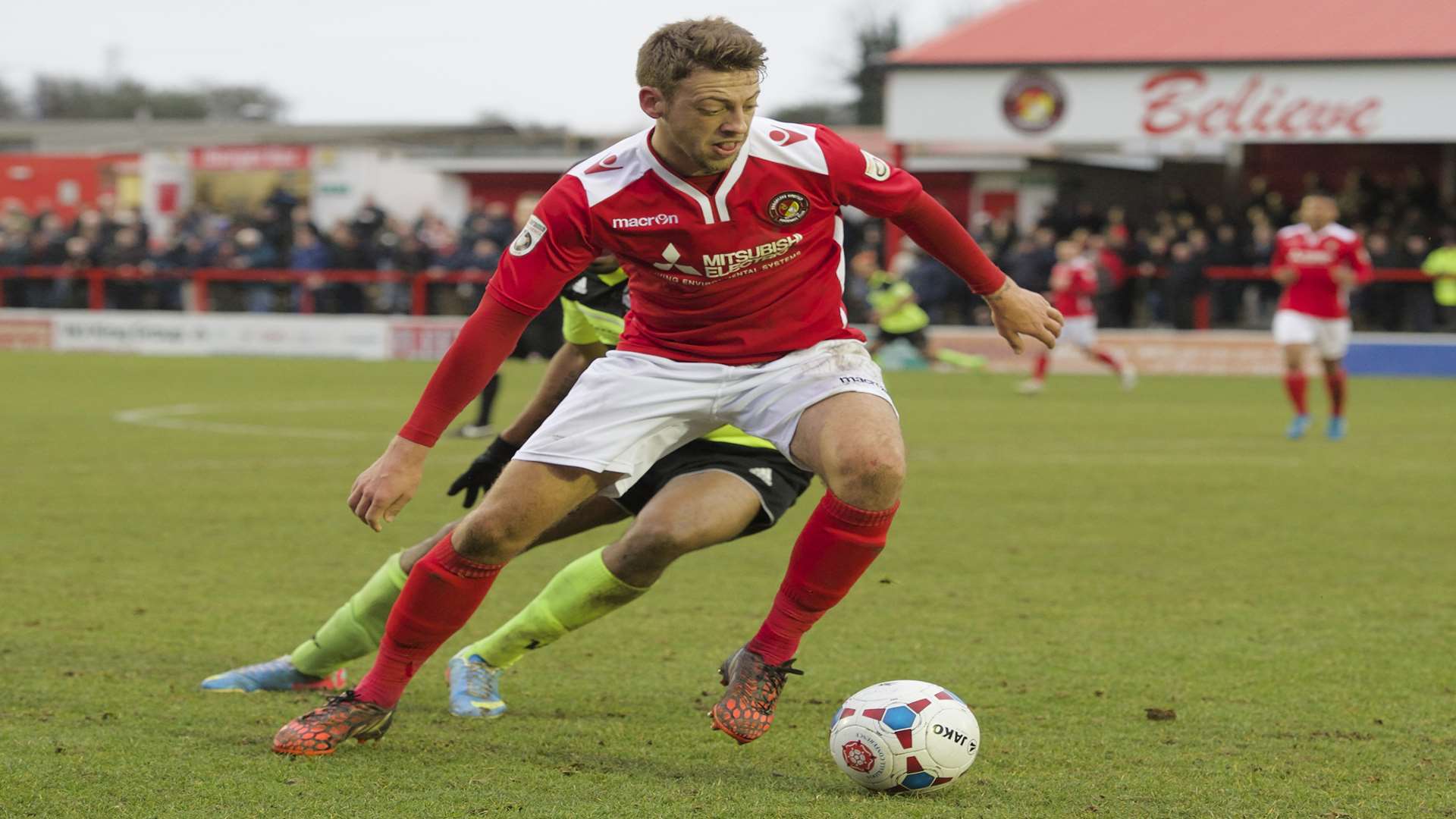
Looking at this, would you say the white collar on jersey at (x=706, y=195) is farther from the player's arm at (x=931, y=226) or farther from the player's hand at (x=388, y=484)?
the player's hand at (x=388, y=484)

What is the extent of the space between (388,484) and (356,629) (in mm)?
1038

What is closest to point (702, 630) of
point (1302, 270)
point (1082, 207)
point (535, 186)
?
point (1302, 270)

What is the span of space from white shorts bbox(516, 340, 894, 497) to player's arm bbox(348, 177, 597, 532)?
265 millimetres

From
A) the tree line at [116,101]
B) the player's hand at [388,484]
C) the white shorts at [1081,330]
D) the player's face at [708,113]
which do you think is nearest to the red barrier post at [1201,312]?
the white shorts at [1081,330]

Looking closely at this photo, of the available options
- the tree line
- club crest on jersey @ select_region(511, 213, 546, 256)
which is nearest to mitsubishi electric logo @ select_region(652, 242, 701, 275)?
club crest on jersey @ select_region(511, 213, 546, 256)

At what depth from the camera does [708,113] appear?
4004 mm

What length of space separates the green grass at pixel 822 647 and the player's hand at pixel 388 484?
621 millimetres

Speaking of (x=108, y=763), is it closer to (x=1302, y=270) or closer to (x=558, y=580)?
(x=558, y=580)

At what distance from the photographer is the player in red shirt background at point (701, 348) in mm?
4090

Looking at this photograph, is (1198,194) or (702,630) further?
(1198,194)

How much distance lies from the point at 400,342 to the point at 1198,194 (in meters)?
16.7

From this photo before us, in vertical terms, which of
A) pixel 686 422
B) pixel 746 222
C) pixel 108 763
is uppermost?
pixel 746 222

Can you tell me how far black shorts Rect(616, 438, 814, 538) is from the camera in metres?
4.75

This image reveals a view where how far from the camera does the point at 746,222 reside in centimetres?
421
